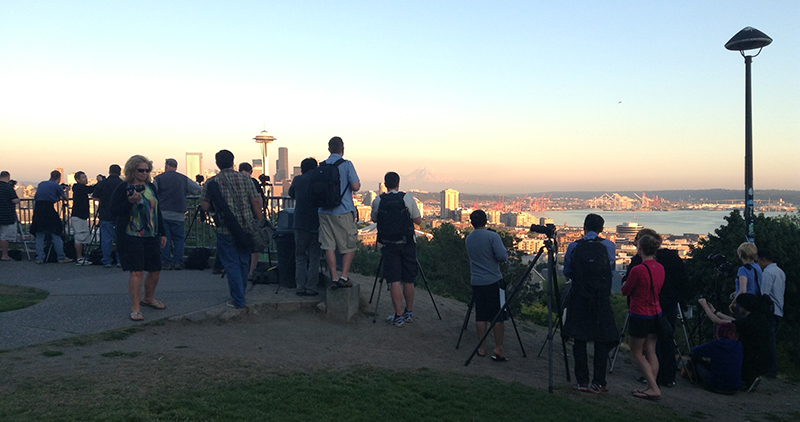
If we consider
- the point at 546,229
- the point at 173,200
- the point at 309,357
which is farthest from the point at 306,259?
the point at 546,229

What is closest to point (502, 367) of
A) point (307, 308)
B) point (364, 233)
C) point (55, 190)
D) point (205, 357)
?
point (307, 308)

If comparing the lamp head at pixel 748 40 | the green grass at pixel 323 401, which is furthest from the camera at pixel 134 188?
the lamp head at pixel 748 40

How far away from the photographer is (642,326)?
579cm

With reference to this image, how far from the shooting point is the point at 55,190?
11094 mm

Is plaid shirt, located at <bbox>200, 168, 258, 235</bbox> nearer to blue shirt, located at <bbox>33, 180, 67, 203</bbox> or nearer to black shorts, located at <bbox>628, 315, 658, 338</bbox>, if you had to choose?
black shorts, located at <bbox>628, 315, 658, 338</bbox>

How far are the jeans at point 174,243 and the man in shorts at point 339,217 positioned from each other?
4058mm

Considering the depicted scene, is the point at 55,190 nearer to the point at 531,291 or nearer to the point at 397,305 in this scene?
the point at 397,305

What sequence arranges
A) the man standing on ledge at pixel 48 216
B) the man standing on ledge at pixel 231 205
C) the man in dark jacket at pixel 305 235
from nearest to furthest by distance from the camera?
the man standing on ledge at pixel 231 205 < the man in dark jacket at pixel 305 235 < the man standing on ledge at pixel 48 216

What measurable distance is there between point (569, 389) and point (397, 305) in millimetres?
2598

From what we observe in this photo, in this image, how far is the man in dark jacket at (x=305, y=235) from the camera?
7422mm

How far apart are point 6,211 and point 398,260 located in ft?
30.9

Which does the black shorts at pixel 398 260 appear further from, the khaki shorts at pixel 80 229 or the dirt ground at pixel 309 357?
the khaki shorts at pixel 80 229

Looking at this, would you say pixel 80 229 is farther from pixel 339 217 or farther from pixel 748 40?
pixel 748 40

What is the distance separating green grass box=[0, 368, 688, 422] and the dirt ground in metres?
0.24
